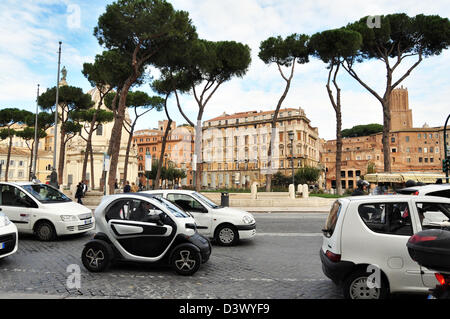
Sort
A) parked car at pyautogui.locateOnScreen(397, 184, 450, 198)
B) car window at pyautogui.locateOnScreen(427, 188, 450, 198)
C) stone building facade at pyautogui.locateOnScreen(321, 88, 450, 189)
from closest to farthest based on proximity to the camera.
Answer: parked car at pyautogui.locateOnScreen(397, 184, 450, 198) → car window at pyautogui.locateOnScreen(427, 188, 450, 198) → stone building facade at pyautogui.locateOnScreen(321, 88, 450, 189)

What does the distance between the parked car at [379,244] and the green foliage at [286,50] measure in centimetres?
2687

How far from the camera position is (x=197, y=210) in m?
8.31

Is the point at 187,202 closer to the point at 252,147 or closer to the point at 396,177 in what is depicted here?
the point at 396,177

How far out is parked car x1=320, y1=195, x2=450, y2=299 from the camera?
12.7 feet

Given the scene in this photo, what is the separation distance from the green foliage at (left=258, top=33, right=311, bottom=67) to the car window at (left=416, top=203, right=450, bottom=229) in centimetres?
2675

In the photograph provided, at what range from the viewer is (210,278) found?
5328 mm

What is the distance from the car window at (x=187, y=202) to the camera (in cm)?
834

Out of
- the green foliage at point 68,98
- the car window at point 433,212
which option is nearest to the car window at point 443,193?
the car window at point 433,212

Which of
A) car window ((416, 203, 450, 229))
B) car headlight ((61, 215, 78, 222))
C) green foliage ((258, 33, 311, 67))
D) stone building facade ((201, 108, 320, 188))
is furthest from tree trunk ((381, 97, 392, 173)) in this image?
stone building facade ((201, 108, 320, 188))

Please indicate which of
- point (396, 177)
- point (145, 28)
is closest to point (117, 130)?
point (145, 28)

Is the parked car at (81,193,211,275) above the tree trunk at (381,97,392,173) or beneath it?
beneath

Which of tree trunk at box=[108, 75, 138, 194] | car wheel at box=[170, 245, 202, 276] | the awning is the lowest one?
car wheel at box=[170, 245, 202, 276]

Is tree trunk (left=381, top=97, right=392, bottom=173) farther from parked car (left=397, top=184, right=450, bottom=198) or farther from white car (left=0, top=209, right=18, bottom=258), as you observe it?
white car (left=0, top=209, right=18, bottom=258)

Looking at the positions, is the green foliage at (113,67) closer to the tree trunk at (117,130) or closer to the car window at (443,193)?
the tree trunk at (117,130)
